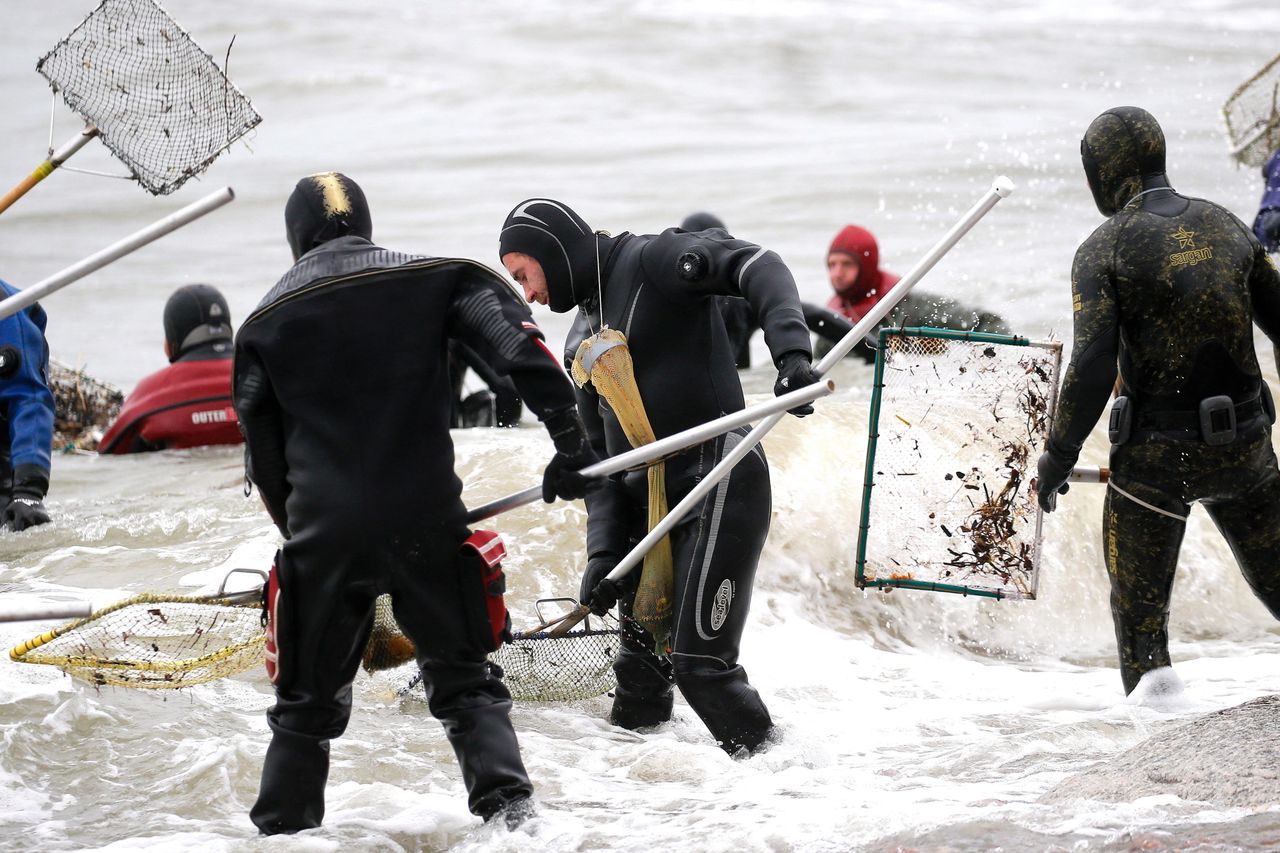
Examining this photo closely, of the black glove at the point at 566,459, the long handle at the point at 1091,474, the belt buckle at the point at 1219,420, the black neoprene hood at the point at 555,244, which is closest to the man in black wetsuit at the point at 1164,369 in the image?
the belt buckle at the point at 1219,420

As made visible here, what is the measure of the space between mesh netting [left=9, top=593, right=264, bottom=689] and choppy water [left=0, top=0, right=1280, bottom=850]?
0.34 meters

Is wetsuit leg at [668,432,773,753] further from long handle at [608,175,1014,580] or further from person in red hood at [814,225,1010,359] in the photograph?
person in red hood at [814,225,1010,359]

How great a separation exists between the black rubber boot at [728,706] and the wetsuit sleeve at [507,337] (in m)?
1.20

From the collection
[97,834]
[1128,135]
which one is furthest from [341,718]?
[1128,135]

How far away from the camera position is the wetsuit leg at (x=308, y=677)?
3764 millimetres

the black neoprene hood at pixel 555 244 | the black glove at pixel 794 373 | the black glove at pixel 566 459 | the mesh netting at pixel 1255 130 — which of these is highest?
the mesh netting at pixel 1255 130

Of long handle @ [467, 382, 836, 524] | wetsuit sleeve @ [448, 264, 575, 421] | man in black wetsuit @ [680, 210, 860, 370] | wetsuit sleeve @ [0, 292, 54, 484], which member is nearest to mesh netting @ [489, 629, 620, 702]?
long handle @ [467, 382, 836, 524]

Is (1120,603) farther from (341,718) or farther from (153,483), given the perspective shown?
(153,483)

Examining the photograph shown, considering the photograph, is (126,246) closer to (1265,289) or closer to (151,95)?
(151,95)

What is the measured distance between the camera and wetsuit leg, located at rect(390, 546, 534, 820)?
3.79 meters

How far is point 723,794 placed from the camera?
431 centimetres

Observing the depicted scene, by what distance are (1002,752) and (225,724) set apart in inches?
105

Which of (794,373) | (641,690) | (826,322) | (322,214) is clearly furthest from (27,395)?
(826,322)

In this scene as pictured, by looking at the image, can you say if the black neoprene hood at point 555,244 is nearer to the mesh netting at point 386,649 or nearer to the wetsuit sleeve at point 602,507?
the wetsuit sleeve at point 602,507
